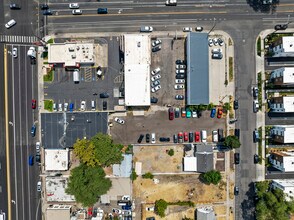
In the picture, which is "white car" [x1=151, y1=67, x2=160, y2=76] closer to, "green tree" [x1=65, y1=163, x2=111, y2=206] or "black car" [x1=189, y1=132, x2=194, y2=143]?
"black car" [x1=189, y1=132, x2=194, y2=143]

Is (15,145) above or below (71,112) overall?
below

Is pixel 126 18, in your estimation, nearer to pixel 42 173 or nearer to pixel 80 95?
pixel 80 95

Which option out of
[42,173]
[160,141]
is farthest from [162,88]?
[42,173]

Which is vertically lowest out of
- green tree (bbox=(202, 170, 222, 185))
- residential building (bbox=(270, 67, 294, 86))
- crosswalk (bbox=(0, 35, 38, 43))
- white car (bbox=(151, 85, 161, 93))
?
green tree (bbox=(202, 170, 222, 185))

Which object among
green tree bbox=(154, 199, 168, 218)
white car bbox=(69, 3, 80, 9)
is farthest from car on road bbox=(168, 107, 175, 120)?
white car bbox=(69, 3, 80, 9)

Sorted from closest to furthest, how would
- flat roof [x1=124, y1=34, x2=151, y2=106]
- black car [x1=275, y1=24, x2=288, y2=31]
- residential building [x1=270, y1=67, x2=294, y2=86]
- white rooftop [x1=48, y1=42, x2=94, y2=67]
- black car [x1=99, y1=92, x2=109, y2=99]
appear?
residential building [x1=270, y1=67, x2=294, y2=86]
flat roof [x1=124, y1=34, x2=151, y2=106]
white rooftop [x1=48, y1=42, x2=94, y2=67]
black car [x1=275, y1=24, x2=288, y2=31]
black car [x1=99, y1=92, x2=109, y2=99]

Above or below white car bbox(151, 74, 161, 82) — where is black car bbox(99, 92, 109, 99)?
below

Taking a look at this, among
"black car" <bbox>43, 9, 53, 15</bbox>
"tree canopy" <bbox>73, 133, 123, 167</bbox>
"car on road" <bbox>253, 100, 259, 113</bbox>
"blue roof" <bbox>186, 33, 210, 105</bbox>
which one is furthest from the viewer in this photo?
"black car" <bbox>43, 9, 53, 15</bbox>
